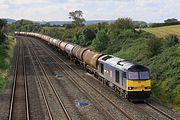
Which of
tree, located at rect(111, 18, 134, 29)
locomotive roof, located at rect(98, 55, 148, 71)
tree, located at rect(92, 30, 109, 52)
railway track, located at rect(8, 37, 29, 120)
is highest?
tree, located at rect(111, 18, 134, 29)

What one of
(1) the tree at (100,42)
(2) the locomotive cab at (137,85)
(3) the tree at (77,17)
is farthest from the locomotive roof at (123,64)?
(3) the tree at (77,17)

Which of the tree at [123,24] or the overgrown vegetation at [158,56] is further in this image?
the tree at [123,24]

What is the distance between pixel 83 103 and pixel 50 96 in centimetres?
455

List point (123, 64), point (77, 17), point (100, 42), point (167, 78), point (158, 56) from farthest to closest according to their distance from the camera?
point (77, 17)
point (100, 42)
point (158, 56)
point (167, 78)
point (123, 64)

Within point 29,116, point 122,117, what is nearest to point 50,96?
point 29,116

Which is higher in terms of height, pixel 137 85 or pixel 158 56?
pixel 158 56

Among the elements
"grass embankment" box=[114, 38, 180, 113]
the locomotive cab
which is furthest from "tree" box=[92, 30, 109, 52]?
the locomotive cab

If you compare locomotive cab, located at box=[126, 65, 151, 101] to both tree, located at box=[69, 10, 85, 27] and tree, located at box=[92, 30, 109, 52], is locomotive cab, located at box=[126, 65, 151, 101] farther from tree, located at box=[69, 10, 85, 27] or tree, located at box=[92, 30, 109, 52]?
tree, located at box=[69, 10, 85, 27]

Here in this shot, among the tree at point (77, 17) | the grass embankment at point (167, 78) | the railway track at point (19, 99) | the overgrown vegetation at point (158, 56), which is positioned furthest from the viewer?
the tree at point (77, 17)

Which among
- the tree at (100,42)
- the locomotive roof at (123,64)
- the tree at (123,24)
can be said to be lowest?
the tree at (100,42)

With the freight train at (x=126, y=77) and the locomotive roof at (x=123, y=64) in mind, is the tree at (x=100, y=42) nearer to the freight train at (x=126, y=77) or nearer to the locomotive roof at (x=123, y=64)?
the freight train at (x=126, y=77)

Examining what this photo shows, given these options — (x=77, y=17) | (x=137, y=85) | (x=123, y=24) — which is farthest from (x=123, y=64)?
(x=77, y=17)

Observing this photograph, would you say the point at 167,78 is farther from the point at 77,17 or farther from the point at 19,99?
the point at 77,17

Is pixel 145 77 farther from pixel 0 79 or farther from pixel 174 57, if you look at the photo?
pixel 0 79
